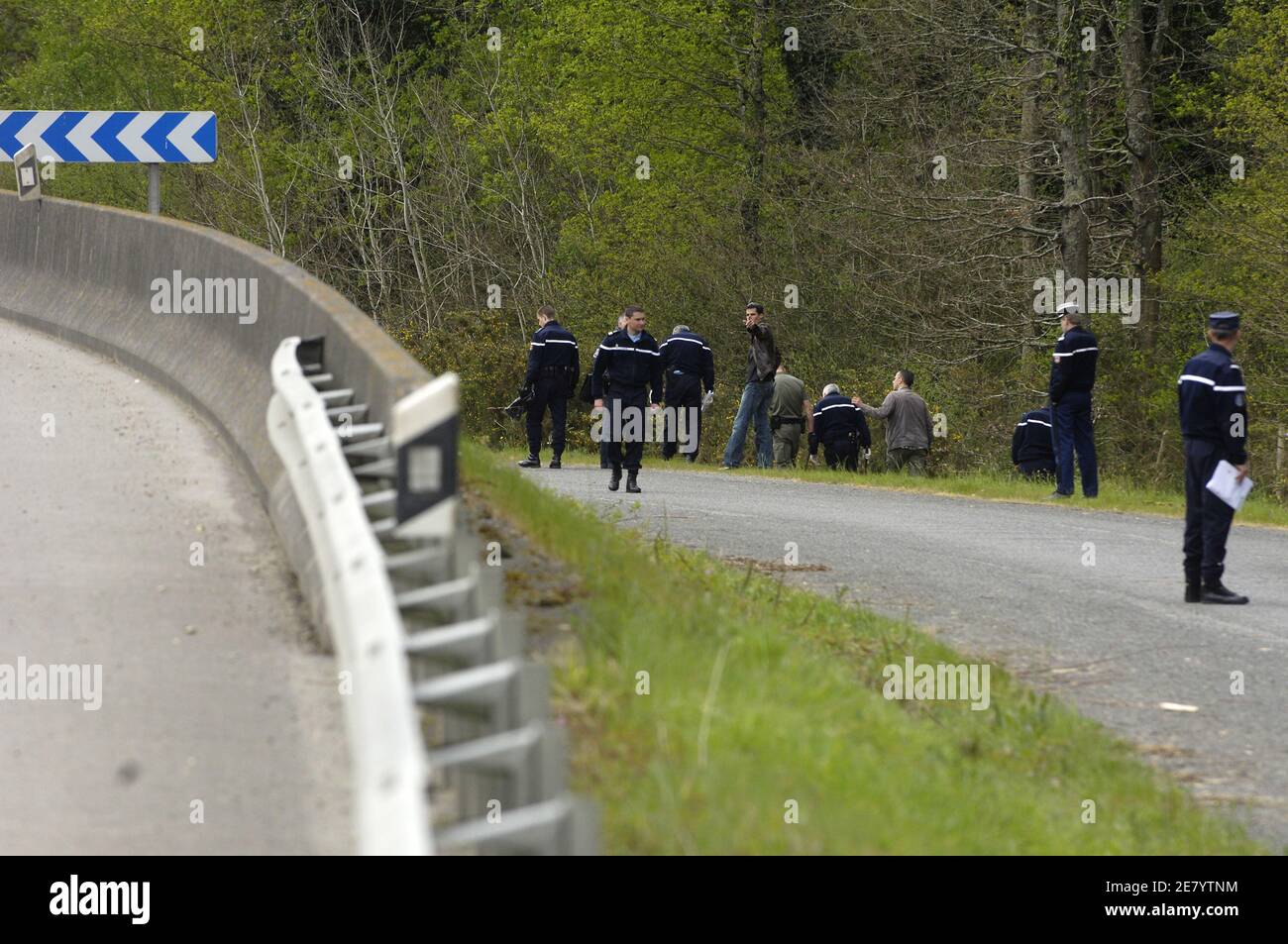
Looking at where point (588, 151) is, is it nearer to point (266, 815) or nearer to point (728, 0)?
point (728, 0)

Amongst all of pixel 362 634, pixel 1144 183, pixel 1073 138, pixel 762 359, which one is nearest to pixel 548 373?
pixel 762 359

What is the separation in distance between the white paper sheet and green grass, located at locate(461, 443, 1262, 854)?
255 centimetres

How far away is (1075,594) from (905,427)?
12.7m

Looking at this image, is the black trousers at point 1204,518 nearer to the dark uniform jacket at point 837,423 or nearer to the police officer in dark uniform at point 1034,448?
the police officer in dark uniform at point 1034,448

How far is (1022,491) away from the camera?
20734 mm

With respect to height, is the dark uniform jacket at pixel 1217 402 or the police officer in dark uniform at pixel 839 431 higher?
the dark uniform jacket at pixel 1217 402

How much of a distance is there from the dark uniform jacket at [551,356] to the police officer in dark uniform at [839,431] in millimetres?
4512

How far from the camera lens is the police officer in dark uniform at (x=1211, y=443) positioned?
1304 cm

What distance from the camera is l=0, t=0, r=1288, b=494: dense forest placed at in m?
29.7

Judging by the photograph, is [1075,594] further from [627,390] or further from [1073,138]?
[1073,138]

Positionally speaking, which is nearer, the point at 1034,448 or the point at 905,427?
the point at 1034,448

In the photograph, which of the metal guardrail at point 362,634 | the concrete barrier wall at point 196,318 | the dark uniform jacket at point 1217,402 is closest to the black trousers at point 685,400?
the concrete barrier wall at point 196,318
